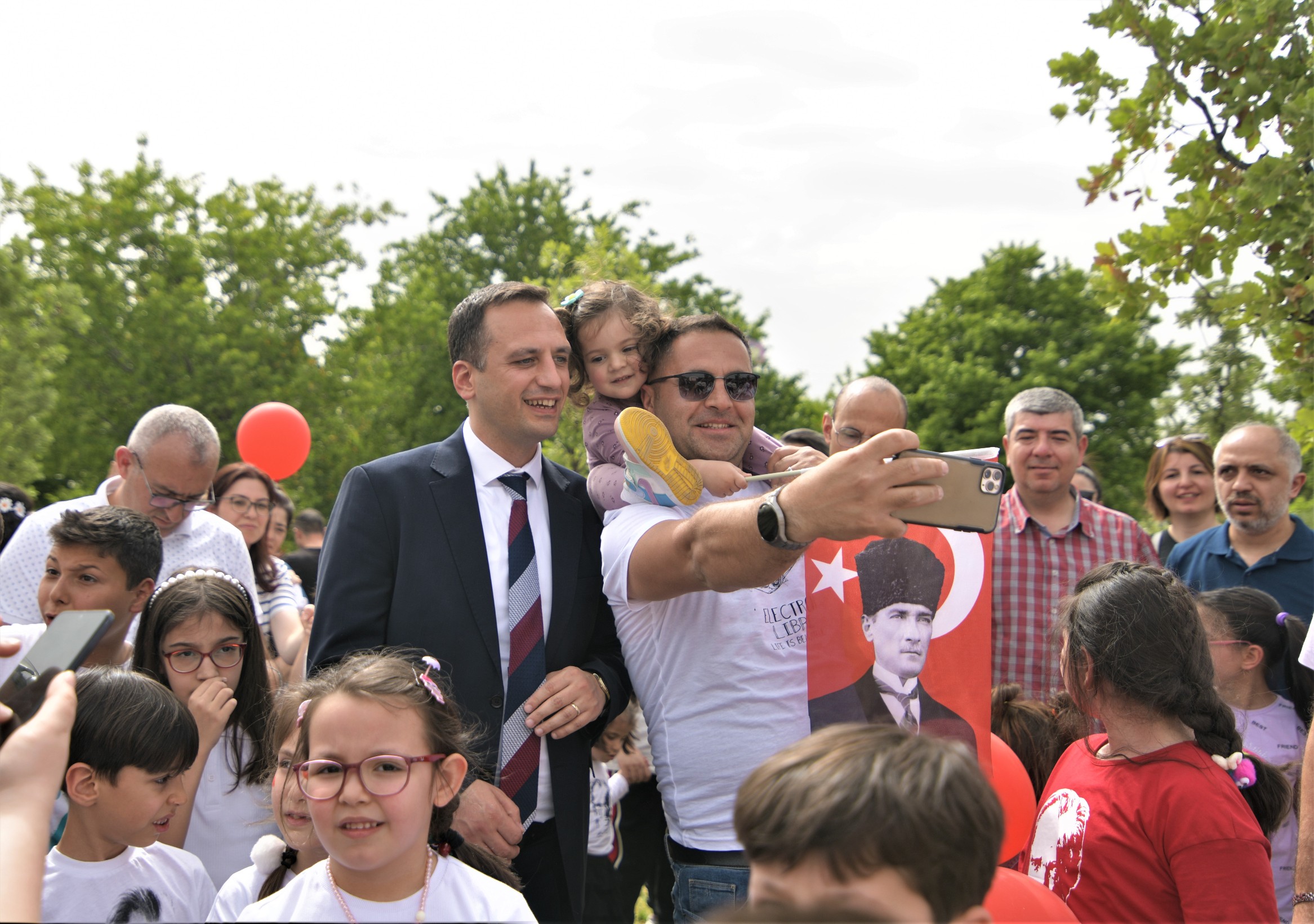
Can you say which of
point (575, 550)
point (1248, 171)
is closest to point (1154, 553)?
point (1248, 171)

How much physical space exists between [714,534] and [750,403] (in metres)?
0.80

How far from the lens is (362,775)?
213 centimetres

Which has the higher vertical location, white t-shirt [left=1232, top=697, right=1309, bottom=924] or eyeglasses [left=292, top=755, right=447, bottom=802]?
eyeglasses [left=292, top=755, right=447, bottom=802]

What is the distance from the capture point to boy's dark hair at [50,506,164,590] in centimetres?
353

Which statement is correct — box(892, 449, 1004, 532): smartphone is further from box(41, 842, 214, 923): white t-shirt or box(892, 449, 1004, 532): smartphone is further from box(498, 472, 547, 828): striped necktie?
box(41, 842, 214, 923): white t-shirt

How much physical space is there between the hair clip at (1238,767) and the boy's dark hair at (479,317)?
2.26 m

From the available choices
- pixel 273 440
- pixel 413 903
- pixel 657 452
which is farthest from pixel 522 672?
pixel 273 440

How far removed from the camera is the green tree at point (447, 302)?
2166 cm

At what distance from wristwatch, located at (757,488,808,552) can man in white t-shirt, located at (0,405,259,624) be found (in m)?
3.00

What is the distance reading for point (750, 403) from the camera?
3.04 m

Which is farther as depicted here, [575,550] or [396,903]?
[575,550]

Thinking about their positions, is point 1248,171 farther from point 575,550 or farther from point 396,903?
point 396,903

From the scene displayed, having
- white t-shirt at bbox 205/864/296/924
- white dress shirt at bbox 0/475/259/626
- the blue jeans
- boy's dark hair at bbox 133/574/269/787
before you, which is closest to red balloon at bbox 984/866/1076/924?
the blue jeans

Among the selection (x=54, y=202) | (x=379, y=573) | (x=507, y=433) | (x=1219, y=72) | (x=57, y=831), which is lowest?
(x=57, y=831)
